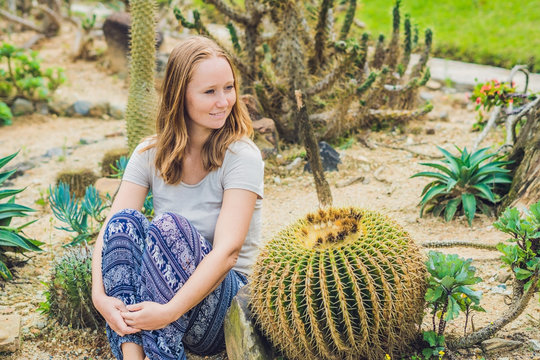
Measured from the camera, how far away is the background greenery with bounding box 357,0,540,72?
7996 millimetres

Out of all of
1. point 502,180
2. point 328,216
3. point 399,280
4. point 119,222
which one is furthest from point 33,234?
point 502,180

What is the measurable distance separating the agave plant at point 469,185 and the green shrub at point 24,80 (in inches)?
208

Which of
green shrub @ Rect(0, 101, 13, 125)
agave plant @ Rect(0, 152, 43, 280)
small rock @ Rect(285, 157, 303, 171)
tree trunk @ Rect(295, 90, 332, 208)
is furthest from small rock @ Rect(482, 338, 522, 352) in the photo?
green shrub @ Rect(0, 101, 13, 125)

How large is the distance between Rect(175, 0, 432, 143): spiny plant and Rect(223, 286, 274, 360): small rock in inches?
117

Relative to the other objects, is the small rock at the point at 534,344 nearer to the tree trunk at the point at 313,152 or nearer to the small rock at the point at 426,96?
the tree trunk at the point at 313,152

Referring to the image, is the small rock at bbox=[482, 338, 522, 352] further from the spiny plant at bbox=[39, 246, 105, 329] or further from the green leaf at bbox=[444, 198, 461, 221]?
A: the spiny plant at bbox=[39, 246, 105, 329]

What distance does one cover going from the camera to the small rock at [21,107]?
23.2 feet

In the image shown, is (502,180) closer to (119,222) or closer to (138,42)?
(119,222)

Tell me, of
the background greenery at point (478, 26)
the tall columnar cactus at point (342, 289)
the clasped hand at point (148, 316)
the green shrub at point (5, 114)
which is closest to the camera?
the tall columnar cactus at point (342, 289)

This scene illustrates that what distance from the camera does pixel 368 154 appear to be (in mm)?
5125

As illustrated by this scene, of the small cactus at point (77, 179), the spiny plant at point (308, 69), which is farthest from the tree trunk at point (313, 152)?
the small cactus at point (77, 179)

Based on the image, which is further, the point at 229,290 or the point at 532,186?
the point at 532,186

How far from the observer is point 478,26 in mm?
9312

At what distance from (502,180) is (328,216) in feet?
5.77
